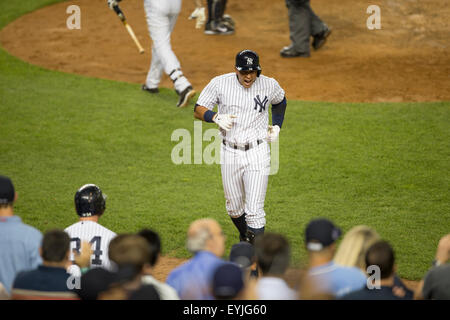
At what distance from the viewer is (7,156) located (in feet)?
27.5

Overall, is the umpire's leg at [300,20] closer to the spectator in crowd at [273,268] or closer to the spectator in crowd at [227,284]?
the spectator in crowd at [273,268]

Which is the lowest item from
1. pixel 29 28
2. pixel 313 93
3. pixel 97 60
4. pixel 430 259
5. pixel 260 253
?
pixel 430 259

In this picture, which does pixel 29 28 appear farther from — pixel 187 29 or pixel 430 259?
pixel 430 259

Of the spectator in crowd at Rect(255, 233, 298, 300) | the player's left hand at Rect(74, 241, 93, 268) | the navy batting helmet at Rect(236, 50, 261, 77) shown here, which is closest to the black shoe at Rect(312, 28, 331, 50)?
the navy batting helmet at Rect(236, 50, 261, 77)

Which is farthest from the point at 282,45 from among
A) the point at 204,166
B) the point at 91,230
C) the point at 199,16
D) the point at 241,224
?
the point at 91,230

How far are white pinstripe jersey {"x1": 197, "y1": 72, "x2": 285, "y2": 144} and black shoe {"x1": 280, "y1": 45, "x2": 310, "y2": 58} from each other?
21.2ft

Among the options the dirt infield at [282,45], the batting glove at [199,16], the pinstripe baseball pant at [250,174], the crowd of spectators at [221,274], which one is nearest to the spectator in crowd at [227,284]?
the crowd of spectators at [221,274]

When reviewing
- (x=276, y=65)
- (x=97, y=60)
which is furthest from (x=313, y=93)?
(x=97, y=60)

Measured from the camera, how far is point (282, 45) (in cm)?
1288

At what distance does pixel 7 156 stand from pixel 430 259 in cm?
527

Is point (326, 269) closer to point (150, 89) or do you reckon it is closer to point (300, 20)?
point (150, 89)

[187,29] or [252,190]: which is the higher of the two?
[187,29]

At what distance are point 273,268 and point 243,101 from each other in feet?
7.58
